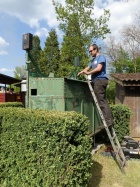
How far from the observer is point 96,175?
4469 mm

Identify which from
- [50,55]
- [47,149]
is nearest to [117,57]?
[50,55]

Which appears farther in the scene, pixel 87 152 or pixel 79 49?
pixel 79 49

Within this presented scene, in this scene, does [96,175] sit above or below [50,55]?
below

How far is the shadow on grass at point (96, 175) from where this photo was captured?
4.11 meters

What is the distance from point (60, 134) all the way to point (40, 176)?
737 millimetres

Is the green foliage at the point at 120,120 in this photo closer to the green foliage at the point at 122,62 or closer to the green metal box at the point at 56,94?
the green metal box at the point at 56,94

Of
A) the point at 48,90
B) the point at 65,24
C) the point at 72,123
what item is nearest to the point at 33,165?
the point at 72,123

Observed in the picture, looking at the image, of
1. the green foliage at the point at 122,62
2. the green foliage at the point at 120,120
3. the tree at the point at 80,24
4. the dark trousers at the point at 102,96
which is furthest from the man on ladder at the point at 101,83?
the green foliage at the point at 122,62

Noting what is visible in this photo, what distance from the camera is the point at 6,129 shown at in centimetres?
355

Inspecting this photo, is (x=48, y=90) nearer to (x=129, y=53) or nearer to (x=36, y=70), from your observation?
(x=36, y=70)

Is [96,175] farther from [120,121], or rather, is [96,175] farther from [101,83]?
[120,121]

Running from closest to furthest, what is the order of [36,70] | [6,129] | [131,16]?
[6,129] → [36,70] → [131,16]

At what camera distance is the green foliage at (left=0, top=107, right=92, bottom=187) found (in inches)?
119

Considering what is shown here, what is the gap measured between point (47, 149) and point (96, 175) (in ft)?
6.30
